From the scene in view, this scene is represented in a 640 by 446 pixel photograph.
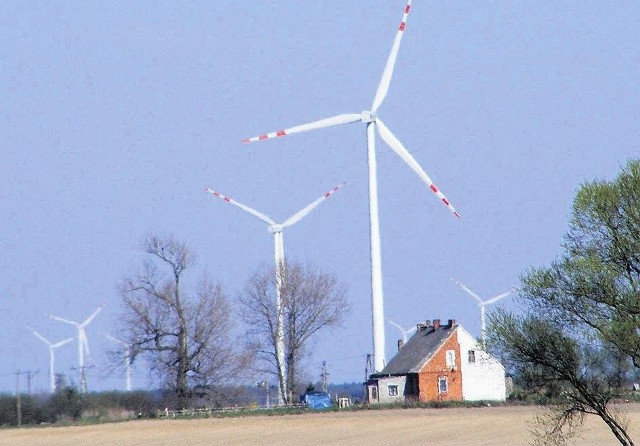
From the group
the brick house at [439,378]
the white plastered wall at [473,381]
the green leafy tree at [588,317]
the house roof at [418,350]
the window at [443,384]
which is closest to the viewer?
the green leafy tree at [588,317]

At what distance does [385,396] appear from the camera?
335 ft

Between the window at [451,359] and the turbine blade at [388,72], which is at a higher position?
the turbine blade at [388,72]

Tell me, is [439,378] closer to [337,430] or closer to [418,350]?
[418,350]

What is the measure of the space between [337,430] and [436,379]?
3235 centimetres

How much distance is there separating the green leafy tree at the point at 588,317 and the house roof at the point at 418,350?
6238 centimetres

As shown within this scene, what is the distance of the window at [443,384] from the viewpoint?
332ft

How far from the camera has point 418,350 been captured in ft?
345

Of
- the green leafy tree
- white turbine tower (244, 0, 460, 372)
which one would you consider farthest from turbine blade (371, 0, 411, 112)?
the green leafy tree

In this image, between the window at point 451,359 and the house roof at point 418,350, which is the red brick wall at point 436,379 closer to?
the window at point 451,359

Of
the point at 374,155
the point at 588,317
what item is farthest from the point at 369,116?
the point at 588,317

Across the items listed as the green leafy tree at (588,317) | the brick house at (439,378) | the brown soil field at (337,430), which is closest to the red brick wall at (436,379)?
the brick house at (439,378)

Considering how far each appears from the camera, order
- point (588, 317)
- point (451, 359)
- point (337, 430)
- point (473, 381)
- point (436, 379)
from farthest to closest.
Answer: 1. point (451, 359)
2. point (436, 379)
3. point (473, 381)
4. point (337, 430)
5. point (588, 317)

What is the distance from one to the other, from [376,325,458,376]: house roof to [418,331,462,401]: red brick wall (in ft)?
1.73

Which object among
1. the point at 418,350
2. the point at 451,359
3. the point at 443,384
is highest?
the point at 418,350
